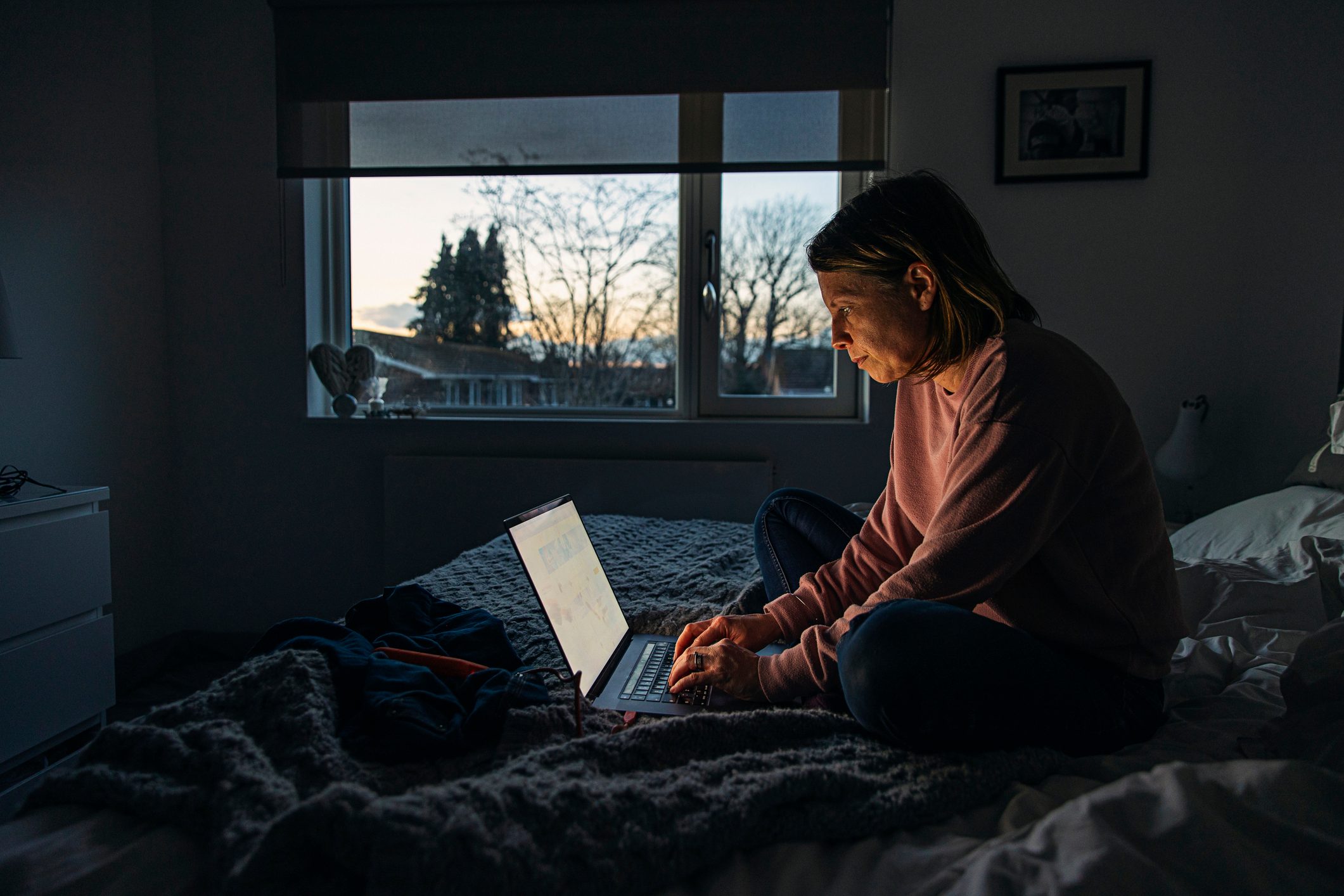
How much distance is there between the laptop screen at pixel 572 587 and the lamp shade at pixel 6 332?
1465 mm

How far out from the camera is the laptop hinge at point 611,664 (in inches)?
39.1

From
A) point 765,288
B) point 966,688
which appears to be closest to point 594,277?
point 765,288

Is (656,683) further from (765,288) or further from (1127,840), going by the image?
(765,288)

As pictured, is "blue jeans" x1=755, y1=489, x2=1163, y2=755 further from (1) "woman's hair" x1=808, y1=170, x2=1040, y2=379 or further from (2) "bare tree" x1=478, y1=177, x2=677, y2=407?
(2) "bare tree" x1=478, y1=177, x2=677, y2=407

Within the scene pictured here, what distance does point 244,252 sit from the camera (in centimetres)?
265

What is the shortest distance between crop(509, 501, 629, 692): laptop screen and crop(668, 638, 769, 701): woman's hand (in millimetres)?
133

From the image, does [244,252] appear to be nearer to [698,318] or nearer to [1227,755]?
[698,318]

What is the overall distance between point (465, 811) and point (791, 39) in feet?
7.95

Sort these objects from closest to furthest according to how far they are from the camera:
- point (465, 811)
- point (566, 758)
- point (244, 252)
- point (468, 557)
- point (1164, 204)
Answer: point (465, 811) < point (566, 758) < point (468, 557) < point (1164, 204) < point (244, 252)

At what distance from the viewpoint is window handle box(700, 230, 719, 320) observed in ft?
8.58

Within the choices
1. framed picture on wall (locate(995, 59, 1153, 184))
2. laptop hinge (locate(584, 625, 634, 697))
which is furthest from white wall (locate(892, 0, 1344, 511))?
laptop hinge (locate(584, 625, 634, 697))

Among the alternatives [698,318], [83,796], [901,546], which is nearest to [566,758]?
[83,796]

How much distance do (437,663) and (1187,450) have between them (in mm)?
2170

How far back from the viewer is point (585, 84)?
8.07 feet
